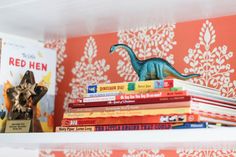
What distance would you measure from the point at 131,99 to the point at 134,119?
53 millimetres

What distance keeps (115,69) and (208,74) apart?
0.31 metres

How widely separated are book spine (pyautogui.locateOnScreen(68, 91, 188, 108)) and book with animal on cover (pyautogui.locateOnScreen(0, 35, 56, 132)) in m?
0.28

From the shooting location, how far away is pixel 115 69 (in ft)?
5.21

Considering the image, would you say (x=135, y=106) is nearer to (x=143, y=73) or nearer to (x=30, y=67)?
(x=143, y=73)

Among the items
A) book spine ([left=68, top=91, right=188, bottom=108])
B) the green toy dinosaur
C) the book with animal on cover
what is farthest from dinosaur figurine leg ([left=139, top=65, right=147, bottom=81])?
the book with animal on cover

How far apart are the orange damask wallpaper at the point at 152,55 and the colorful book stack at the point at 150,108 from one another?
16cm

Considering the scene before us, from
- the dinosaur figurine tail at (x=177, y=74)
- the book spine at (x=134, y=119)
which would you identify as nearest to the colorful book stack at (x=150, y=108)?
Answer: the book spine at (x=134, y=119)

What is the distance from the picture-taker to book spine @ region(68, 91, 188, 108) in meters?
1.16

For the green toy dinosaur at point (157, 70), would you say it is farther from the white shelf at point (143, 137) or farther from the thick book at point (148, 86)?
the white shelf at point (143, 137)

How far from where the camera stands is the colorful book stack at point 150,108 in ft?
3.73

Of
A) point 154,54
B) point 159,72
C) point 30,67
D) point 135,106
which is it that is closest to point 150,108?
point 135,106

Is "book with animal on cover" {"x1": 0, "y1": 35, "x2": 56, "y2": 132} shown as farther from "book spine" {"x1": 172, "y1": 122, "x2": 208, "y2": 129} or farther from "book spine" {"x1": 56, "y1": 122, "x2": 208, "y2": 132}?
"book spine" {"x1": 172, "y1": 122, "x2": 208, "y2": 129}

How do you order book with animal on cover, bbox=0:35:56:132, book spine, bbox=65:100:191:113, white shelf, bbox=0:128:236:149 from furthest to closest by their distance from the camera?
book with animal on cover, bbox=0:35:56:132 < book spine, bbox=65:100:191:113 < white shelf, bbox=0:128:236:149

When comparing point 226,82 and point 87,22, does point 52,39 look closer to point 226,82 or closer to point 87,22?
point 87,22
